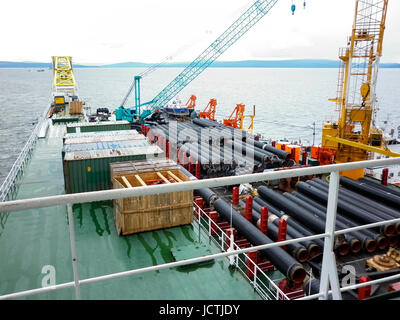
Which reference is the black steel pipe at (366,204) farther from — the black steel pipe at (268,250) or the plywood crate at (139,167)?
the plywood crate at (139,167)

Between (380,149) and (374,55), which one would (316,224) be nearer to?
(380,149)

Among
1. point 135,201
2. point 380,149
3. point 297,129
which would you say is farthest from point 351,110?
point 297,129

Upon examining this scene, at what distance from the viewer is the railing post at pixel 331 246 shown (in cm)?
315

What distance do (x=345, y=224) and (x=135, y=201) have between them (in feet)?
33.5

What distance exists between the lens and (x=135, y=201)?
497 inches

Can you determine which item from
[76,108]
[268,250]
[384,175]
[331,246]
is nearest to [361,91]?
[384,175]

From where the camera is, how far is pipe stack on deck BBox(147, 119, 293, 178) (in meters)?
26.5

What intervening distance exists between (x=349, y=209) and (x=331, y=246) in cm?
1614

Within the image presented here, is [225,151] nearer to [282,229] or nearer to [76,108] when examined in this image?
[282,229]

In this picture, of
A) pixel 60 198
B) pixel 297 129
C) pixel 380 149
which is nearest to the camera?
pixel 60 198

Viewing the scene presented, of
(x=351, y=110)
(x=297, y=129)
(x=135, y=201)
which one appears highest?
(x=351, y=110)

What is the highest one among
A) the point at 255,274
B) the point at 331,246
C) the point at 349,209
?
the point at 331,246

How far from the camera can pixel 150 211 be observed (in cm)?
1303

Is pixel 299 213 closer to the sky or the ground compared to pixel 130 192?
closer to the ground
